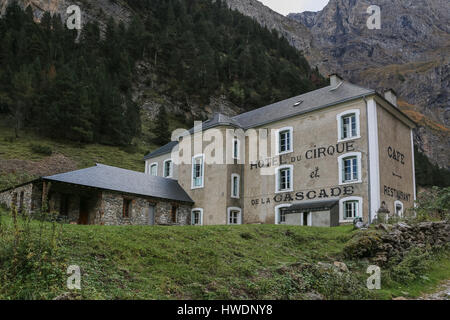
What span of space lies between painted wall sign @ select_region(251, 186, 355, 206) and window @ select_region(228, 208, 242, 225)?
0.97 metres

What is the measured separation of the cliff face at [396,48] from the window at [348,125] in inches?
3432

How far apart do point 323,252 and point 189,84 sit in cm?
5334

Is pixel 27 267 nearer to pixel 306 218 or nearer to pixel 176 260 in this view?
pixel 176 260

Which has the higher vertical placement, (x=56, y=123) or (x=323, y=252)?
(x=56, y=123)

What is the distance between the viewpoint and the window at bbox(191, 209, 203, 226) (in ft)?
79.8

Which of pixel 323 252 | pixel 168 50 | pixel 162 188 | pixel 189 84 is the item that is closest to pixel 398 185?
pixel 323 252

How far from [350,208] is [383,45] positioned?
13772cm

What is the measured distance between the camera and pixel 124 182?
22312 mm

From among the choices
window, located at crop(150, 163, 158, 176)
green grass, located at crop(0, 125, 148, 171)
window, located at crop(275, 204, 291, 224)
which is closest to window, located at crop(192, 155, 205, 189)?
window, located at crop(275, 204, 291, 224)

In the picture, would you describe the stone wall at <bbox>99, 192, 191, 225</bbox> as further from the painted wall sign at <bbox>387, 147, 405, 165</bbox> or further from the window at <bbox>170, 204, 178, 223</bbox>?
the painted wall sign at <bbox>387, 147, 405, 165</bbox>
